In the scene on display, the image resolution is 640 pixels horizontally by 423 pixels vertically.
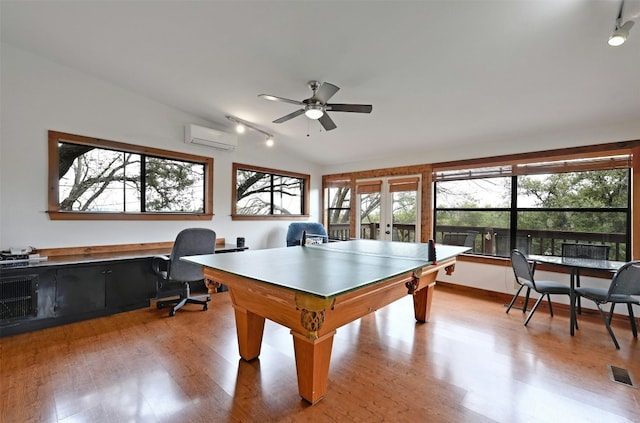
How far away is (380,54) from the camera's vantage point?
2.76 m

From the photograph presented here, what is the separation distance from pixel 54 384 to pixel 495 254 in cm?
529

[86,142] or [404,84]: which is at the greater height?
[404,84]

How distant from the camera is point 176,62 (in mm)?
3352

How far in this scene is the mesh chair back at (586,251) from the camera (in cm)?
351

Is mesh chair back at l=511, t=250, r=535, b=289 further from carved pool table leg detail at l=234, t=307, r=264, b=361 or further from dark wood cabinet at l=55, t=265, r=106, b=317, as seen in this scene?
dark wood cabinet at l=55, t=265, r=106, b=317

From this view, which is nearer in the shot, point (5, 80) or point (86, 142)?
point (5, 80)

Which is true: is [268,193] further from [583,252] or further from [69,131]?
[583,252]

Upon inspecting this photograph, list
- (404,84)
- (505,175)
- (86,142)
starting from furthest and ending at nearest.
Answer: (505,175) < (86,142) < (404,84)

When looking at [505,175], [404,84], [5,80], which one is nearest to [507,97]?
[404,84]

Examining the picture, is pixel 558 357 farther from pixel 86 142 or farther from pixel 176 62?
pixel 86 142

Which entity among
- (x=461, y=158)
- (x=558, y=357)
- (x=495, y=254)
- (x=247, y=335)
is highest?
(x=461, y=158)

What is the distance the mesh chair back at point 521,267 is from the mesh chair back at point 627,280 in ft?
2.13

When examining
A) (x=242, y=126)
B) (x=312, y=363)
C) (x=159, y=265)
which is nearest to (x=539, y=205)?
(x=312, y=363)

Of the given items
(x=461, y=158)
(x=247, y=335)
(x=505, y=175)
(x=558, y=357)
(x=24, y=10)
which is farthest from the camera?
(x=461, y=158)
